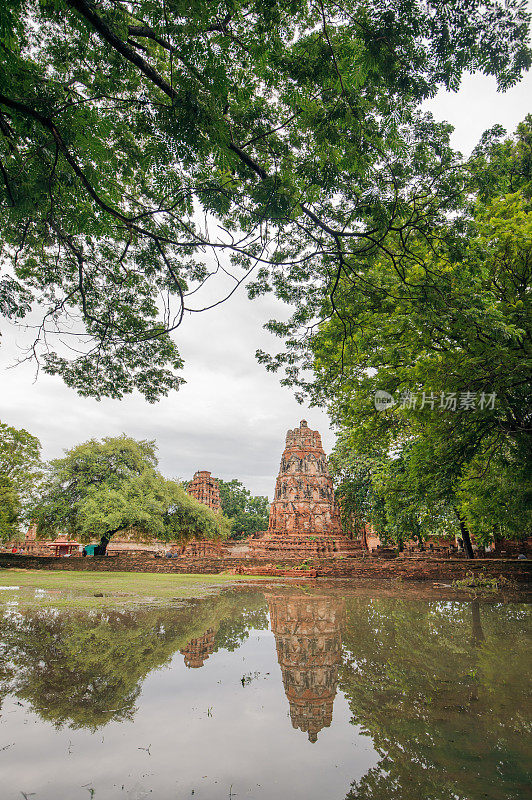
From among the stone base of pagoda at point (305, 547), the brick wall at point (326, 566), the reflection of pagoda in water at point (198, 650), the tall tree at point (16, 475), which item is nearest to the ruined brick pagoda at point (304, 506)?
the stone base of pagoda at point (305, 547)

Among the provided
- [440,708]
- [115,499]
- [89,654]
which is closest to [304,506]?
[115,499]

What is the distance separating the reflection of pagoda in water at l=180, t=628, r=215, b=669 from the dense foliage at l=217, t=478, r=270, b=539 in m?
50.7

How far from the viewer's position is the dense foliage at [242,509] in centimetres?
5669

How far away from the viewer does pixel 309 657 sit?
505 centimetres

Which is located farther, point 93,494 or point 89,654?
point 93,494

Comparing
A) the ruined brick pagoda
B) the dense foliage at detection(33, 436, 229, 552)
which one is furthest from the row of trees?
the ruined brick pagoda

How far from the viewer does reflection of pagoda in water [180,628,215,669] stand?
4729 millimetres

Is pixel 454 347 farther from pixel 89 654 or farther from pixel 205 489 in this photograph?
pixel 205 489

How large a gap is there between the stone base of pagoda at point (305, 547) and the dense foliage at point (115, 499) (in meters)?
3.75

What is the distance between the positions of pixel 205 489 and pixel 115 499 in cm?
2547

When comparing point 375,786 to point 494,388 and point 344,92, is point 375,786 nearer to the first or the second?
point 344,92

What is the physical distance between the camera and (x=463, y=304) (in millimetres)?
4699

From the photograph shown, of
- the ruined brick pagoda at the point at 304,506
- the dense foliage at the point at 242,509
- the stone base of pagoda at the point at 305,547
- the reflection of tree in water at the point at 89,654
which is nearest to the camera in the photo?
the reflection of tree in water at the point at 89,654

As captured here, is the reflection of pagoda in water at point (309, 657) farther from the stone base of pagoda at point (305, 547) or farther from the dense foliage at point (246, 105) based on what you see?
the stone base of pagoda at point (305, 547)
